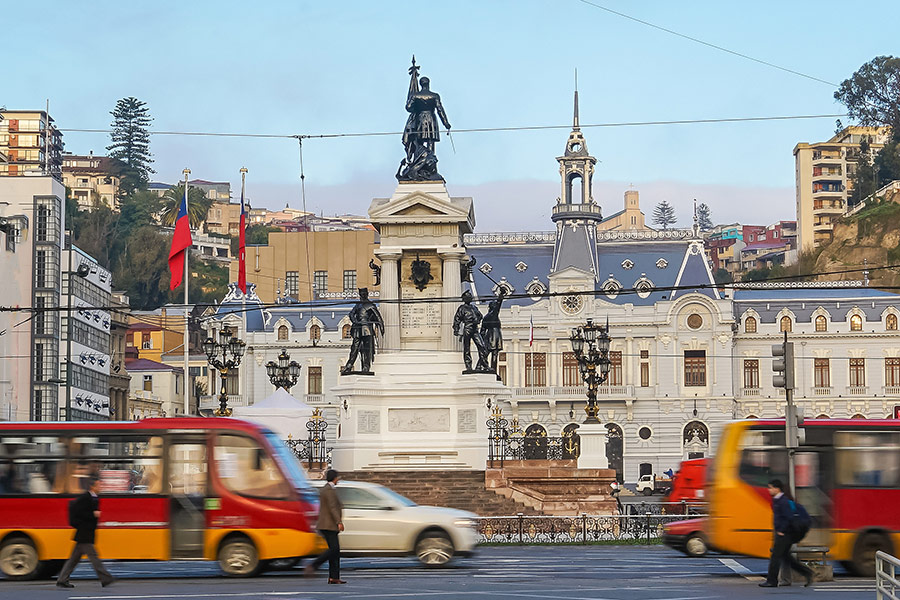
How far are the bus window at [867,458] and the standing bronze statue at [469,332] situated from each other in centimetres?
2247

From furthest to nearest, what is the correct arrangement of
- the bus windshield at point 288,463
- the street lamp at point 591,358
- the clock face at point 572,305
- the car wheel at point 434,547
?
the clock face at point 572,305, the street lamp at point 591,358, the car wheel at point 434,547, the bus windshield at point 288,463

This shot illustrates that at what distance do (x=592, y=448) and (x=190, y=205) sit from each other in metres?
109

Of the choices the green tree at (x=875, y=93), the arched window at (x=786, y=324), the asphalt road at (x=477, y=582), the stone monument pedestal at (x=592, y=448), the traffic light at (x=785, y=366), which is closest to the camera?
the asphalt road at (x=477, y=582)

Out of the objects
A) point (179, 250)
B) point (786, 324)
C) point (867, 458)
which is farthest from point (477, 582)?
point (786, 324)

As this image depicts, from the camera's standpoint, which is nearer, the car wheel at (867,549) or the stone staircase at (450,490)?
the car wheel at (867,549)

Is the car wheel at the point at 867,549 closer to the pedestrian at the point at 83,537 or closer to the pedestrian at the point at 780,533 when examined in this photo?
the pedestrian at the point at 780,533

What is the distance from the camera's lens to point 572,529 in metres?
39.8

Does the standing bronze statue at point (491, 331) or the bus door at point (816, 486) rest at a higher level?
the standing bronze statue at point (491, 331)

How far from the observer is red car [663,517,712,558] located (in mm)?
31156

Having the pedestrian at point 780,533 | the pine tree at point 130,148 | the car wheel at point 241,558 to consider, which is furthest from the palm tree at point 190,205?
the pedestrian at point 780,533

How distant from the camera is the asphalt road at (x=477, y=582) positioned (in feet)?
69.5

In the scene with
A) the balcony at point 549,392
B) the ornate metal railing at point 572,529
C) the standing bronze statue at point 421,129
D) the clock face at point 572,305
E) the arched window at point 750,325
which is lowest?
the ornate metal railing at point 572,529

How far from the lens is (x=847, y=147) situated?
14875 centimetres

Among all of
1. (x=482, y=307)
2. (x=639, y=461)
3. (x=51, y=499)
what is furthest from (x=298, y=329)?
(x=51, y=499)
